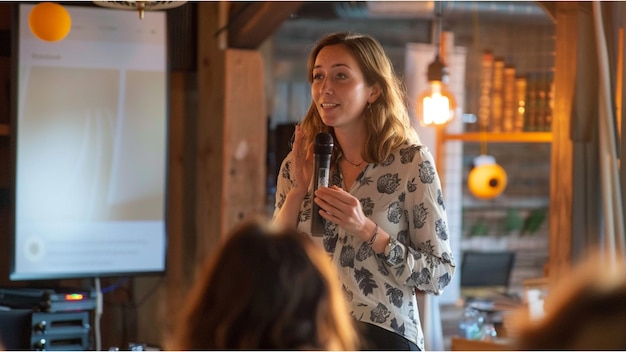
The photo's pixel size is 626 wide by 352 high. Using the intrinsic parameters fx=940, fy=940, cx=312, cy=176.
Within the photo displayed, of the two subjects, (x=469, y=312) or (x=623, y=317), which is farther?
(x=469, y=312)

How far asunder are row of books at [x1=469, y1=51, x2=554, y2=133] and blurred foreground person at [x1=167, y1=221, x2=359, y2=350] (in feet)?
13.6

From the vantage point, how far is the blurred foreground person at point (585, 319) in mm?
948

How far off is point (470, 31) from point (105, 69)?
3899mm

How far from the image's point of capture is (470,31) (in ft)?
24.8

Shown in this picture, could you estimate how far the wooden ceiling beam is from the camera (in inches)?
177

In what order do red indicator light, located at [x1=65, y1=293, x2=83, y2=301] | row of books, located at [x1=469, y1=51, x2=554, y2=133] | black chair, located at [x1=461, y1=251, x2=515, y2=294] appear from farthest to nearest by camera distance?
black chair, located at [x1=461, y1=251, x2=515, y2=294]
row of books, located at [x1=469, y1=51, x2=554, y2=133]
red indicator light, located at [x1=65, y1=293, x2=83, y2=301]

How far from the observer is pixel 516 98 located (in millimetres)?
5594

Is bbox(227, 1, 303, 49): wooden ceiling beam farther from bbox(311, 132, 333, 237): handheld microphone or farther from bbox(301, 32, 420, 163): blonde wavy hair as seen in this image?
bbox(311, 132, 333, 237): handheld microphone

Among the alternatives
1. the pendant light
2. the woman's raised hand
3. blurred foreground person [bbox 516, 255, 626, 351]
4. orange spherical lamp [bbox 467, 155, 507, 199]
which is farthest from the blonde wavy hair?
orange spherical lamp [bbox 467, 155, 507, 199]

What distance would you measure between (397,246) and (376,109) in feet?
1.18

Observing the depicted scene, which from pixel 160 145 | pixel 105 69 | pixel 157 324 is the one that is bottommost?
pixel 157 324

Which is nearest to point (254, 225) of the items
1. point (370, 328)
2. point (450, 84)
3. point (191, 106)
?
point (370, 328)

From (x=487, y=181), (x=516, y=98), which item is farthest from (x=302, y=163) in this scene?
(x=487, y=181)

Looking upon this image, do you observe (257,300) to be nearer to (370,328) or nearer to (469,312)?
(370,328)
